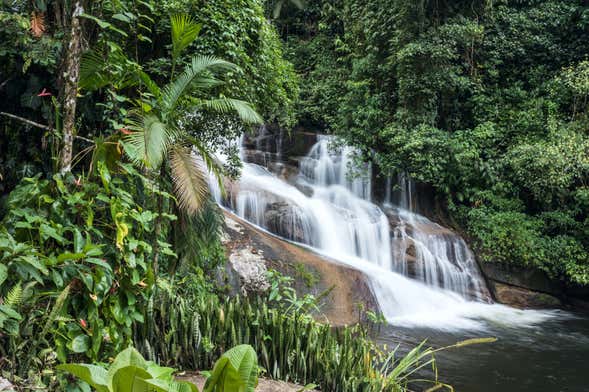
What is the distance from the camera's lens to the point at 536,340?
30.1 feet

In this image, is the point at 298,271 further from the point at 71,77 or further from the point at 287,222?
the point at 71,77

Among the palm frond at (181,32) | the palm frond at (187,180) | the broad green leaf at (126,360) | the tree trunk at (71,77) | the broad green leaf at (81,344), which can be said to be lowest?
the broad green leaf at (81,344)

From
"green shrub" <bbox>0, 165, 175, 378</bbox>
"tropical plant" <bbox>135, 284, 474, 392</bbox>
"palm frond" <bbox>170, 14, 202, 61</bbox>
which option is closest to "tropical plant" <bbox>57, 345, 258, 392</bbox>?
"green shrub" <bbox>0, 165, 175, 378</bbox>

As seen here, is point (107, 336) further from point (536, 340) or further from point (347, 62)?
point (347, 62)

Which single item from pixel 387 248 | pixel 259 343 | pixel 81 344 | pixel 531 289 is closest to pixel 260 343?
pixel 259 343

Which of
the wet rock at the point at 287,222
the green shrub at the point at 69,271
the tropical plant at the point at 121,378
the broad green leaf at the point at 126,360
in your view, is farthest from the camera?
the wet rock at the point at 287,222

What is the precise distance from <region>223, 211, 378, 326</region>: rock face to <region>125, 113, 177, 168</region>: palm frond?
4304mm

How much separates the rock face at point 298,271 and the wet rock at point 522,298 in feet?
15.2

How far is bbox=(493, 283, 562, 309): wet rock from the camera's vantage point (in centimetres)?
1198

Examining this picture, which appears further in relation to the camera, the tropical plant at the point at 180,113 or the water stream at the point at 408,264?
the water stream at the point at 408,264

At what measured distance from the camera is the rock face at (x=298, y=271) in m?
8.25

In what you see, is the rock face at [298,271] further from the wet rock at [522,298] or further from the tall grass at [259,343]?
the wet rock at [522,298]

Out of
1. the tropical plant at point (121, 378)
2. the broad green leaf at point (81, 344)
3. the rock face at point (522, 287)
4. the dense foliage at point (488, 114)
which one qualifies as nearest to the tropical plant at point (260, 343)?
the broad green leaf at point (81, 344)

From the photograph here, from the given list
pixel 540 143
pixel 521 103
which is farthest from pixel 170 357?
pixel 521 103
